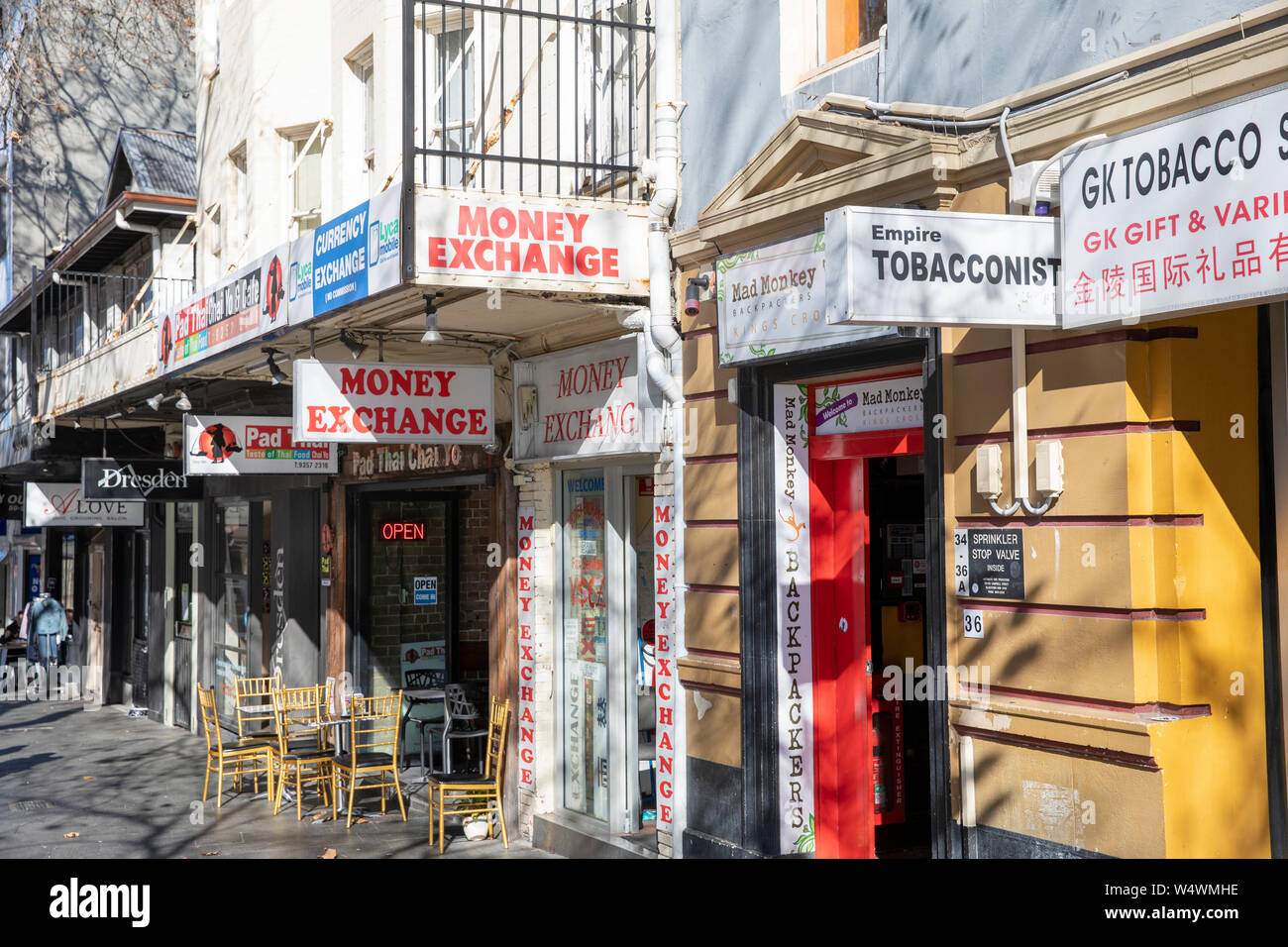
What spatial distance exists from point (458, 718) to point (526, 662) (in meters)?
1.65

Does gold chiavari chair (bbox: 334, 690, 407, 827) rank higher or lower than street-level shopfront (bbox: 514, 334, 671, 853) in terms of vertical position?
lower

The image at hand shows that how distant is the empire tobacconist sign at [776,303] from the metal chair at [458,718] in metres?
5.09

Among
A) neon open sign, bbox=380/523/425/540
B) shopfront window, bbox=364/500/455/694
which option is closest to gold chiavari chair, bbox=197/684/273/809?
shopfront window, bbox=364/500/455/694

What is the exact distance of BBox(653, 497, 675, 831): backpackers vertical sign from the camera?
8.40m

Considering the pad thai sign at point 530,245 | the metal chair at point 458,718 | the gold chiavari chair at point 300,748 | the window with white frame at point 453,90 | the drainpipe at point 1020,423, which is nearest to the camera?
the drainpipe at point 1020,423

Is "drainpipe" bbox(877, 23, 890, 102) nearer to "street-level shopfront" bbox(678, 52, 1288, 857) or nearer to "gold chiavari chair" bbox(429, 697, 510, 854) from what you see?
"street-level shopfront" bbox(678, 52, 1288, 857)

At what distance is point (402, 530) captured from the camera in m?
13.7

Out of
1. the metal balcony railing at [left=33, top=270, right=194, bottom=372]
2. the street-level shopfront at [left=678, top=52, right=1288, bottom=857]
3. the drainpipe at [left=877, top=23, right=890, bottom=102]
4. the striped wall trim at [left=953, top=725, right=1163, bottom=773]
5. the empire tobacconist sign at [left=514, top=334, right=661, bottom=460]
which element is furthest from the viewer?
the metal balcony railing at [left=33, top=270, right=194, bottom=372]

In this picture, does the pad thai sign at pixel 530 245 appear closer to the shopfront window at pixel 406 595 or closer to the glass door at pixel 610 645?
the glass door at pixel 610 645

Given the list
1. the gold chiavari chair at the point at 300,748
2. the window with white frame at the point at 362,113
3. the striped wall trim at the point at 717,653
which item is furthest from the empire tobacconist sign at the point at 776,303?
the window with white frame at the point at 362,113

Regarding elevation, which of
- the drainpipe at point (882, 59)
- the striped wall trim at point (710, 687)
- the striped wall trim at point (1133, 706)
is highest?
the drainpipe at point (882, 59)

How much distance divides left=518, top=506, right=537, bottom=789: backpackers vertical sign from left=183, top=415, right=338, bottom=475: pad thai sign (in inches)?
113

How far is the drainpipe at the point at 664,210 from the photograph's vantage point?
8.22 meters
